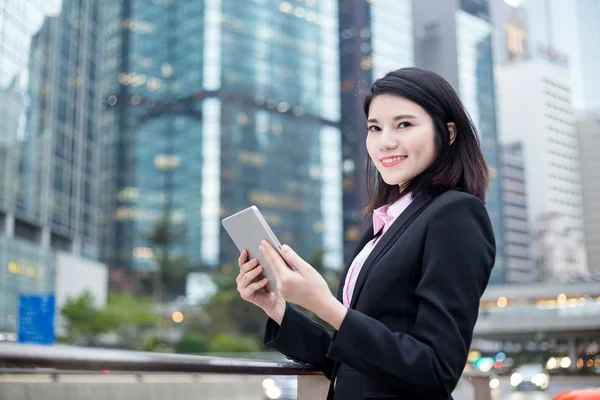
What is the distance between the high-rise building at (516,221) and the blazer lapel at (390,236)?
108 metres

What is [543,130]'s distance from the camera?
383 ft

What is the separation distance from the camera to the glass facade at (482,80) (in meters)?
83.4

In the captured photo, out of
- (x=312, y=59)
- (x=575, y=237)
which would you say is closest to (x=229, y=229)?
(x=312, y=59)

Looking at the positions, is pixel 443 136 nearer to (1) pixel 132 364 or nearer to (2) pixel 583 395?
(1) pixel 132 364

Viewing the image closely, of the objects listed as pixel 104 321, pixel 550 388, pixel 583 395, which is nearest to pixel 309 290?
pixel 583 395

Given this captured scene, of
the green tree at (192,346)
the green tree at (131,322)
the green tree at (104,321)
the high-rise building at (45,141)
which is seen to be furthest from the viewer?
the green tree at (131,322)

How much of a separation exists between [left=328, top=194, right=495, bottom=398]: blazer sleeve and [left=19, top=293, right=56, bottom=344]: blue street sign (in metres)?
13.3

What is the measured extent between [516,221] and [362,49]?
A: 4690 centimetres

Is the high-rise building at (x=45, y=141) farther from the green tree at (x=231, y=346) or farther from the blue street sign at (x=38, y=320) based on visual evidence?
the blue street sign at (x=38, y=320)

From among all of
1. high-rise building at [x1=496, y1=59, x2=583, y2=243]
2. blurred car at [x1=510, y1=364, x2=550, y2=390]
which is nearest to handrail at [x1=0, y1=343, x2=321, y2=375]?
blurred car at [x1=510, y1=364, x2=550, y2=390]

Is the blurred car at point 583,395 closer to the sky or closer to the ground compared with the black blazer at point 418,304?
closer to the ground

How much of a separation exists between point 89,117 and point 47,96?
747cm

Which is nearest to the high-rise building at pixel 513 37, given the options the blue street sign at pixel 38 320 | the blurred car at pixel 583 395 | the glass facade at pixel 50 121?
the glass facade at pixel 50 121

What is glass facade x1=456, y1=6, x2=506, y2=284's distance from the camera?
83438 millimetres
